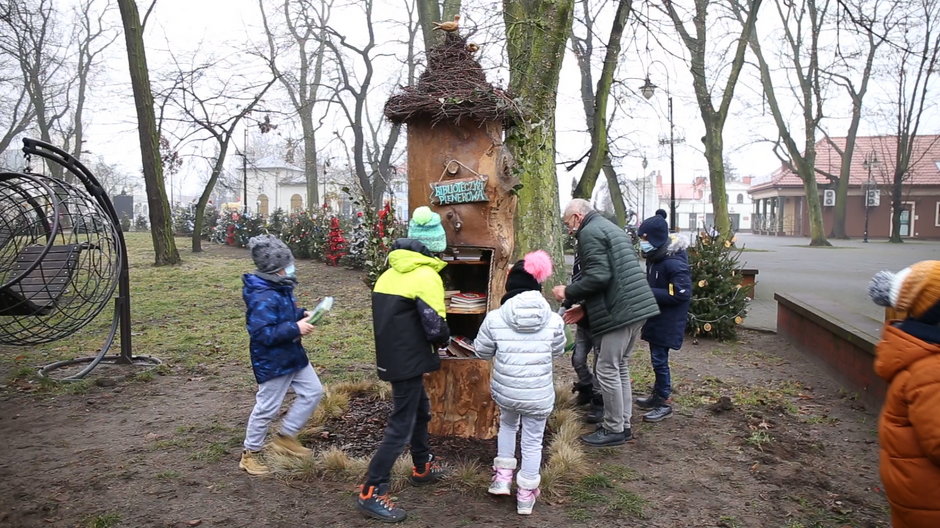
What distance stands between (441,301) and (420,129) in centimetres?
171

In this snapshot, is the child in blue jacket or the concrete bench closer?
the child in blue jacket

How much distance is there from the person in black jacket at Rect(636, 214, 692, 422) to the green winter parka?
85cm

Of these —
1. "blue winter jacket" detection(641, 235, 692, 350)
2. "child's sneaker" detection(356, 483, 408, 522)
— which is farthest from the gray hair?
"child's sneaker" detection(356, 483, 408, 522)

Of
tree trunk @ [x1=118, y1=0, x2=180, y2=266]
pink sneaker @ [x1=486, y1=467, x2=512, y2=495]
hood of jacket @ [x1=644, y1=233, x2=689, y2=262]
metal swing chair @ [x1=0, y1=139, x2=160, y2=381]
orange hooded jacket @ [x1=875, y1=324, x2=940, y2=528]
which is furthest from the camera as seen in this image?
tree trunk @ [x1=118, y1=0, x2=180, y2=266]

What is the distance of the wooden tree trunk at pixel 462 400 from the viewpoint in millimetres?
4840

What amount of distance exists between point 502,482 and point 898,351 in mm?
2193

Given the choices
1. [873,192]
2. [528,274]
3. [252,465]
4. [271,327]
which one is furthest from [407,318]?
[873,192]

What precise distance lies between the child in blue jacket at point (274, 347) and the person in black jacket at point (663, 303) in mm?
2773

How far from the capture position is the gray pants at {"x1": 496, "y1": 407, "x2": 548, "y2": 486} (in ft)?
12.6

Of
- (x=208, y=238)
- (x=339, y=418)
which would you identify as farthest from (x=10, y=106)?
(x=339, y=418)

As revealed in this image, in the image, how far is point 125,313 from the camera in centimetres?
709

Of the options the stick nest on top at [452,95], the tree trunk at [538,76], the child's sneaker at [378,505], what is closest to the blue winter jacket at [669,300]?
the stick nest on top at [452,95]

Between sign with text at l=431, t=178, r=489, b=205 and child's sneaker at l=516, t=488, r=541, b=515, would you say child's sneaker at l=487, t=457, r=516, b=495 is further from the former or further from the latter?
sign with text at l=431, t=178, r=489, b=205

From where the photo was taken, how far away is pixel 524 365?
3797mm
